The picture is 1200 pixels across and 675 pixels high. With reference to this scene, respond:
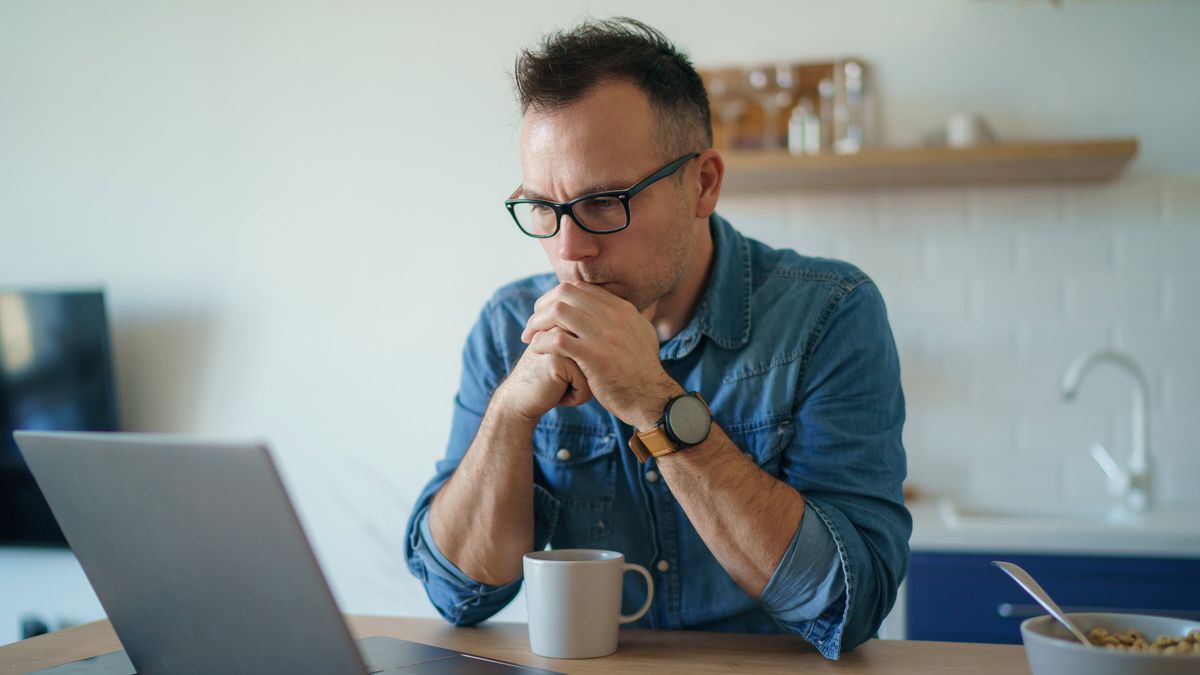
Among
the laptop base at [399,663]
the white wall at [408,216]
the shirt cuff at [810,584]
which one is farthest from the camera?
the white wall at [408,216]

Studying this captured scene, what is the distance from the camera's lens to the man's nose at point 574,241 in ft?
4.12

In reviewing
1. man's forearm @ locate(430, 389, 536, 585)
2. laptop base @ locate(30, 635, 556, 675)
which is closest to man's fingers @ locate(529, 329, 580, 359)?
man's forearm @ locate(430, 389, 536, 585)

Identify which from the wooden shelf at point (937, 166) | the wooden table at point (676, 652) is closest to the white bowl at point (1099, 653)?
the wooden table at point (676, 652)

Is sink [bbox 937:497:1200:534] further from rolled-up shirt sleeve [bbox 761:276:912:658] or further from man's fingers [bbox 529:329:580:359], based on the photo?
man's fingers [bbox 529:329:580:359]

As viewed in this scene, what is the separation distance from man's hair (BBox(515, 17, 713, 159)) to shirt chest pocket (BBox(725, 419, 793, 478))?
1.21ft

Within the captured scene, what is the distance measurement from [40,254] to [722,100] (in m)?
2.30

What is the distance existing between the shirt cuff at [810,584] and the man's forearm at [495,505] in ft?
1.02

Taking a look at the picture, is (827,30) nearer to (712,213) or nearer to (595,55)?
(712,213)

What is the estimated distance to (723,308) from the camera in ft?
4.63

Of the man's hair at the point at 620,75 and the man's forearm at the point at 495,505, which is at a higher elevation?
the man's hair at the point at 620,75

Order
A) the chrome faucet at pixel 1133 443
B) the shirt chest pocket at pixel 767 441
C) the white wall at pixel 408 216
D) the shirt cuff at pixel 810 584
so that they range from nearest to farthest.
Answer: the shirt cuff at pixel 810 584, the shirt chest pocket at pixel 767 441, the chrome faucet at pixel 1133 443, the white wall at pixel 408 216

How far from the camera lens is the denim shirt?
48.3 inches

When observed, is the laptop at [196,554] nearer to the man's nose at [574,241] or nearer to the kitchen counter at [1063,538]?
the man's nose at [574,241]

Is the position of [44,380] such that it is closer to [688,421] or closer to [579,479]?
[579,479]
